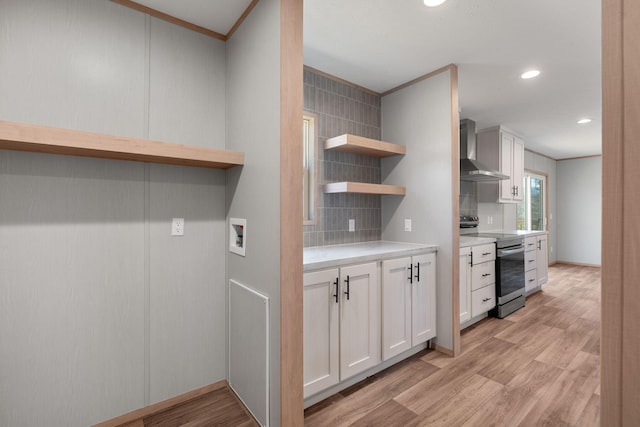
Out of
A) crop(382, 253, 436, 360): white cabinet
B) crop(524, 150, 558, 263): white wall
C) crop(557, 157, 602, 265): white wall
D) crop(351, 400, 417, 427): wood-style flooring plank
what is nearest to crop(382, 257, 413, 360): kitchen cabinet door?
crop(382, 253, 436, 360): white cabinet

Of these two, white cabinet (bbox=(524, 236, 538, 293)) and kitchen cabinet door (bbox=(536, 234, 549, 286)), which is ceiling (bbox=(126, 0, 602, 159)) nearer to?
white cabinet (bbox=(524, 236, 538, 293))

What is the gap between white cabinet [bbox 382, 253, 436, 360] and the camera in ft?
7.64

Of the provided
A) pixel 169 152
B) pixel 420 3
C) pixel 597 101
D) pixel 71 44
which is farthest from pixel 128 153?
pixel 597 101

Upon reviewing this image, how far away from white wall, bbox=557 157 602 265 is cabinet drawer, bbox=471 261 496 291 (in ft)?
15.8

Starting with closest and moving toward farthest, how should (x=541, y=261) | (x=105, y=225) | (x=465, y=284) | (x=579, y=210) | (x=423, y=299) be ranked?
(x=105, y=225) < (x=423, y=299) < (x=465, y=284) < (x=541, y=261) < (x=579, y=210)

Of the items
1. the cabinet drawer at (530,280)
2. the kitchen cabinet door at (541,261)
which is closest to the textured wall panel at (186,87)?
the cabinet drawer at (530,280)

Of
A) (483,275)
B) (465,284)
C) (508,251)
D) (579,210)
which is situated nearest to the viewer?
(465,284)

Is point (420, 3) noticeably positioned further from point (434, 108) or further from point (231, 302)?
point (231, 302)

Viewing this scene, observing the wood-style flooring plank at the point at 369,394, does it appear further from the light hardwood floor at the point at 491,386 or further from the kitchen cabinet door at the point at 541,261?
the kitchen cabinet door at the point at 541,261

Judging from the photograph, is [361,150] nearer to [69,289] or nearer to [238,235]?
[238,235]

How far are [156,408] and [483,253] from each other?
3263 millimetres

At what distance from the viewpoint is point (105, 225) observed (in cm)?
174

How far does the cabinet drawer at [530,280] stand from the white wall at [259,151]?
414cm

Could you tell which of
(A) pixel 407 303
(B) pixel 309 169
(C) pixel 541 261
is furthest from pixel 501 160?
(B) pixel 309 169
